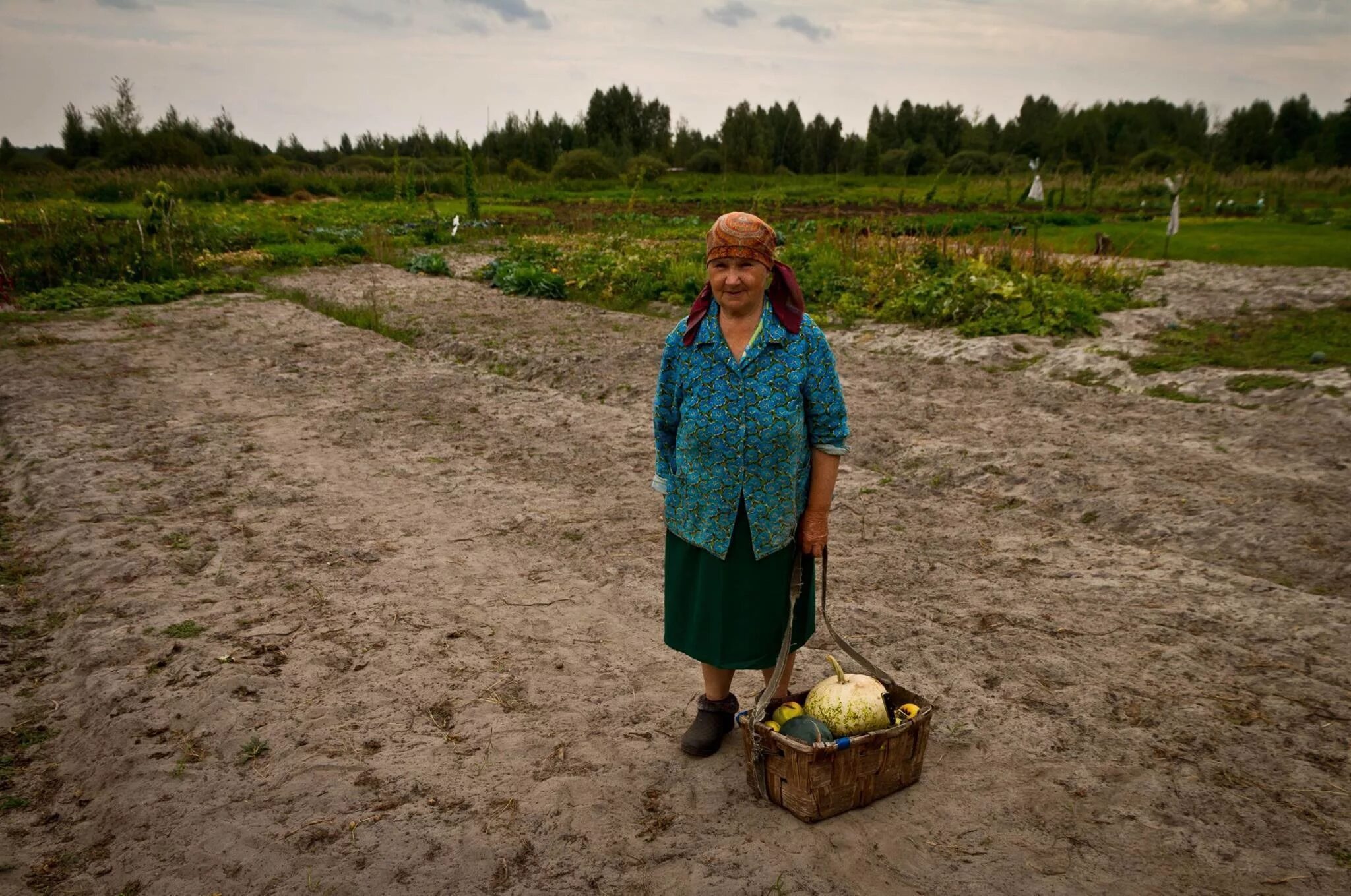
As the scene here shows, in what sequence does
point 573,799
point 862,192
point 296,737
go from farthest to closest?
point 862,192
point 296,737
point 573,799

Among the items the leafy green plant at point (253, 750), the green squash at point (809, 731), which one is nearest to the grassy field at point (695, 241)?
the green squash at point (809, 731)

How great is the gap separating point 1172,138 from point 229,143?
4964 cm

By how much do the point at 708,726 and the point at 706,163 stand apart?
155 feet

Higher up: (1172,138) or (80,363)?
(1172,138)

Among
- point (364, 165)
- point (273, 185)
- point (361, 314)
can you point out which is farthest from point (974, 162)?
point (361, 314)

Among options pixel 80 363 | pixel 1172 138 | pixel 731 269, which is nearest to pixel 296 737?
pixel 731 269

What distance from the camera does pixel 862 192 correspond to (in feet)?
106

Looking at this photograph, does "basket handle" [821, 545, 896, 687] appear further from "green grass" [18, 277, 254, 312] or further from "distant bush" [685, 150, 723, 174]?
"distant bush" [685, 150, 723, 174]

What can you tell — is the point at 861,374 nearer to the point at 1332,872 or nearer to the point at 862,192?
the point at 1332,872

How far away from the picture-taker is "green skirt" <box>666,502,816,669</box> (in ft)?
9.66

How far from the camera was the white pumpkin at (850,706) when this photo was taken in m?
2.90

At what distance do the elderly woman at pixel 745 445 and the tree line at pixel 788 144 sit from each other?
30675mm

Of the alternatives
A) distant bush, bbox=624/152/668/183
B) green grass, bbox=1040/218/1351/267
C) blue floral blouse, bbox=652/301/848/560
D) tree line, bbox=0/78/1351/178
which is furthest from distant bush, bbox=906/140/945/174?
blue floral blouse, bbox=652/301/848/560

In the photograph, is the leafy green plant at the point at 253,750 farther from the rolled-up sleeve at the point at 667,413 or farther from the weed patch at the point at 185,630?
the rolled-up sleeve at the point at 667,413
